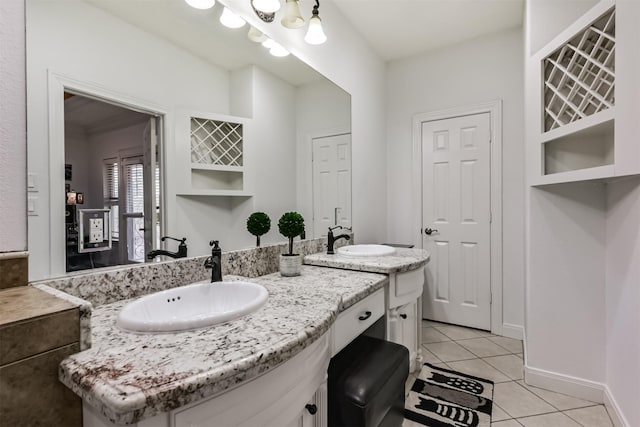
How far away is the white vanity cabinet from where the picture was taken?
1.68m

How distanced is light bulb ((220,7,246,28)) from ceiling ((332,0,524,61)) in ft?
4.05

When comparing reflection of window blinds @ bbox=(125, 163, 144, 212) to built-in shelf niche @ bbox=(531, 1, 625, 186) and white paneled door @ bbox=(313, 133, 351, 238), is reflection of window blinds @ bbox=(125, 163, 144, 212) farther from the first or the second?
built-in shelf niche @ bbox=(531, 1, 625, 186)

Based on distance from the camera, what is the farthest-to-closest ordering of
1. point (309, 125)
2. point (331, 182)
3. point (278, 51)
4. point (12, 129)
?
point (331, 182) → point (309, 125) → point (278, 51) → point (12, 129)

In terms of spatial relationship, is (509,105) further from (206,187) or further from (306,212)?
(206,187)

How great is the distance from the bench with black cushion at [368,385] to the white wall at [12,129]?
3.59 ft

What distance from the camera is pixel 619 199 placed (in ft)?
5.21

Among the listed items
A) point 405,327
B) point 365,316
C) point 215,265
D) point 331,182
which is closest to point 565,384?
point 405,327

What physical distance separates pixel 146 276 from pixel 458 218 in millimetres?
2701

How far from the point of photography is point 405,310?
6.05 feet

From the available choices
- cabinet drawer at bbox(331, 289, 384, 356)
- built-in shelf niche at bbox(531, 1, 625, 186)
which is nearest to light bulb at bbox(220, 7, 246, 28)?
cabinet drawer at bbox(331, 289, 384, 356)

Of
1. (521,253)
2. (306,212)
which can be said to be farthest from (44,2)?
(521,253)

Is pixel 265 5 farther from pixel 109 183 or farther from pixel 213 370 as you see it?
pixel 213 370

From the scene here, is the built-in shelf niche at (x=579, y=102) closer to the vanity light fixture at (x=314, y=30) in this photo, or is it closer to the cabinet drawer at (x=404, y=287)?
the cabinet drawer at (x=404, y=287)

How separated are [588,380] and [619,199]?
43.9 inches
